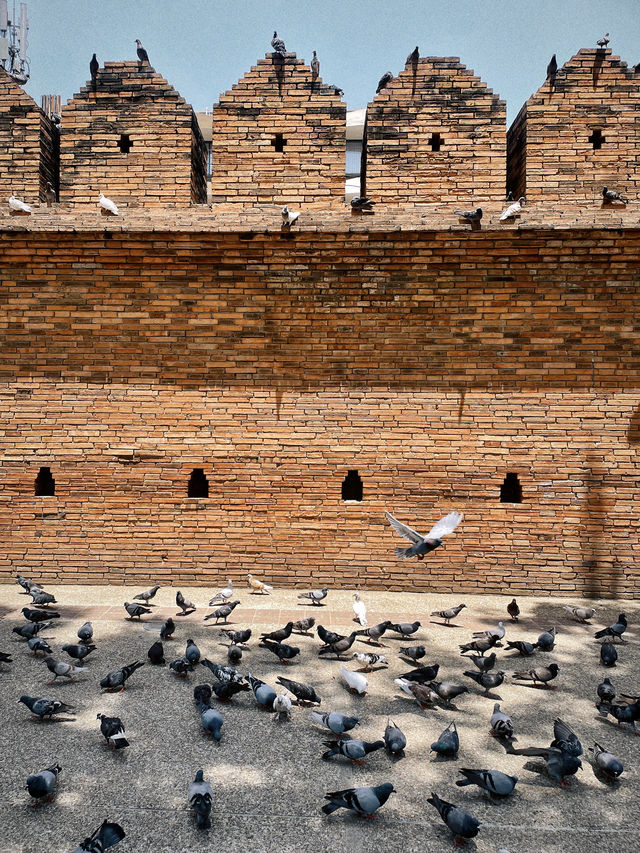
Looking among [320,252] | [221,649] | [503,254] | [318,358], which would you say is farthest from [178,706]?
[503,254]

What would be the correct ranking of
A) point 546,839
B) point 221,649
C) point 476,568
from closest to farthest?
point 546,839 → point 221,649 → point 476,568

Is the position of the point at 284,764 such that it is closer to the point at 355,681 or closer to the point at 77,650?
the point at 355,681

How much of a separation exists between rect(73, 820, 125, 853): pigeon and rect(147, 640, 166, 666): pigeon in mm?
2225

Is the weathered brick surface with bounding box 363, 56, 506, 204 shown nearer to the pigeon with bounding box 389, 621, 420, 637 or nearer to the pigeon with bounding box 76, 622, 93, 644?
the pigeon with bounding box 389, 621, 420, 637

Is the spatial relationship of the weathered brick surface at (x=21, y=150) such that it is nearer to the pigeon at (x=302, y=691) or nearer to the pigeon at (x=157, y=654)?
the pigeon at (x=157, y=654)

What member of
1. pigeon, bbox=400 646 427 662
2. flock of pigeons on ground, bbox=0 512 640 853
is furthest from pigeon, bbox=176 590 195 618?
pigeon, bbox=400 646 427 662

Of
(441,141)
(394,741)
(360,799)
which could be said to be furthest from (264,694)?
(441,141)

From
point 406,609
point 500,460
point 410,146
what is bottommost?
point 406,609

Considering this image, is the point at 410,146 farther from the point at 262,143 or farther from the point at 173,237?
the point at 173,237

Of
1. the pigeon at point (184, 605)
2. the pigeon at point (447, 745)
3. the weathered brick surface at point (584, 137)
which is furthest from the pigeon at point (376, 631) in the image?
the weathered brick surface at point (584, 137)

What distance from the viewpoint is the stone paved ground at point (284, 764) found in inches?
123

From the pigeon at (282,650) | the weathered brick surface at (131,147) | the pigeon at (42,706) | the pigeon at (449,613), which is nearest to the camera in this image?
the pigeon at (42,706)

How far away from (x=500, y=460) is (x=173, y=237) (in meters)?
5.31

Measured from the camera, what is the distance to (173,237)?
7.39 m
